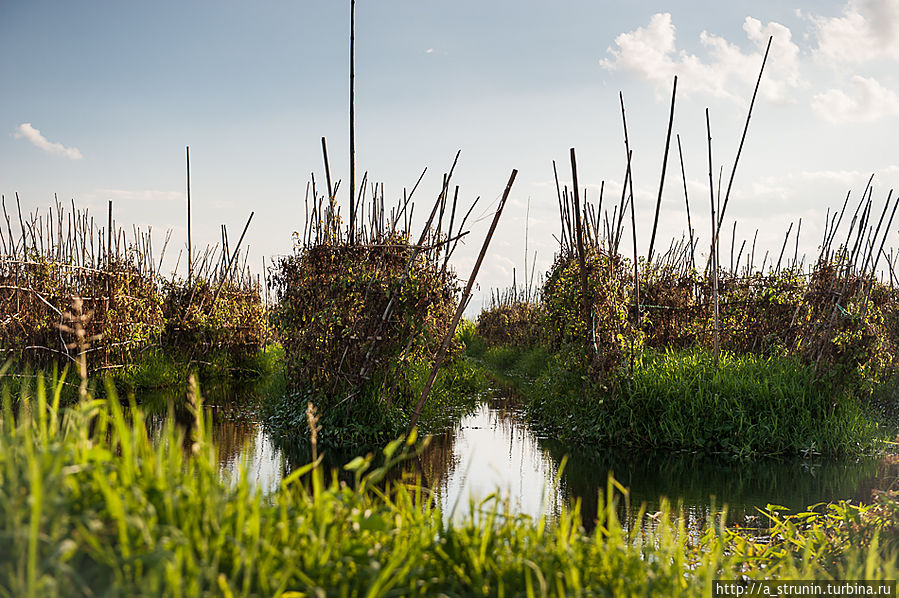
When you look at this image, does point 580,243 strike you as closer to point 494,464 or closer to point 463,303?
point 463,303

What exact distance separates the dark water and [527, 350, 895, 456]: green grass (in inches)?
10.1

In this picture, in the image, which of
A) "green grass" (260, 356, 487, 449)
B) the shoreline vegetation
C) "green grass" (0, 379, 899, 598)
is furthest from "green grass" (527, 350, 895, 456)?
"green grass" (0, 379, 899, 598)

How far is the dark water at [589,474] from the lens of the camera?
15.1 feet

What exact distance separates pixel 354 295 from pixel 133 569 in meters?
4.82

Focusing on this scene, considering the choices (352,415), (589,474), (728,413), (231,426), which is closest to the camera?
(589,474)

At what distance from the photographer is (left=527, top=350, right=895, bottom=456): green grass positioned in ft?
20.4

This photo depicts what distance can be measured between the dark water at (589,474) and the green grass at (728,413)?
0.84ft

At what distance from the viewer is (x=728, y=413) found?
6379 mm

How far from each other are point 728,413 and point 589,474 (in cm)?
187

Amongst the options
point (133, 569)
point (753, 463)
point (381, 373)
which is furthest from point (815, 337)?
point (133, 569)

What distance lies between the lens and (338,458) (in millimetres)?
5828

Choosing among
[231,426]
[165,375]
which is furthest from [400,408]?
[165,375]

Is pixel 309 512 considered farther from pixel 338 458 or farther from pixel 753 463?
pixel 753 463

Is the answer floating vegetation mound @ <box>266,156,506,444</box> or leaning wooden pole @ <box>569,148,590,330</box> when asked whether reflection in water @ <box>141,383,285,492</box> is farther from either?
leaning wooden pole @ <box>569,148,590,330</box>
